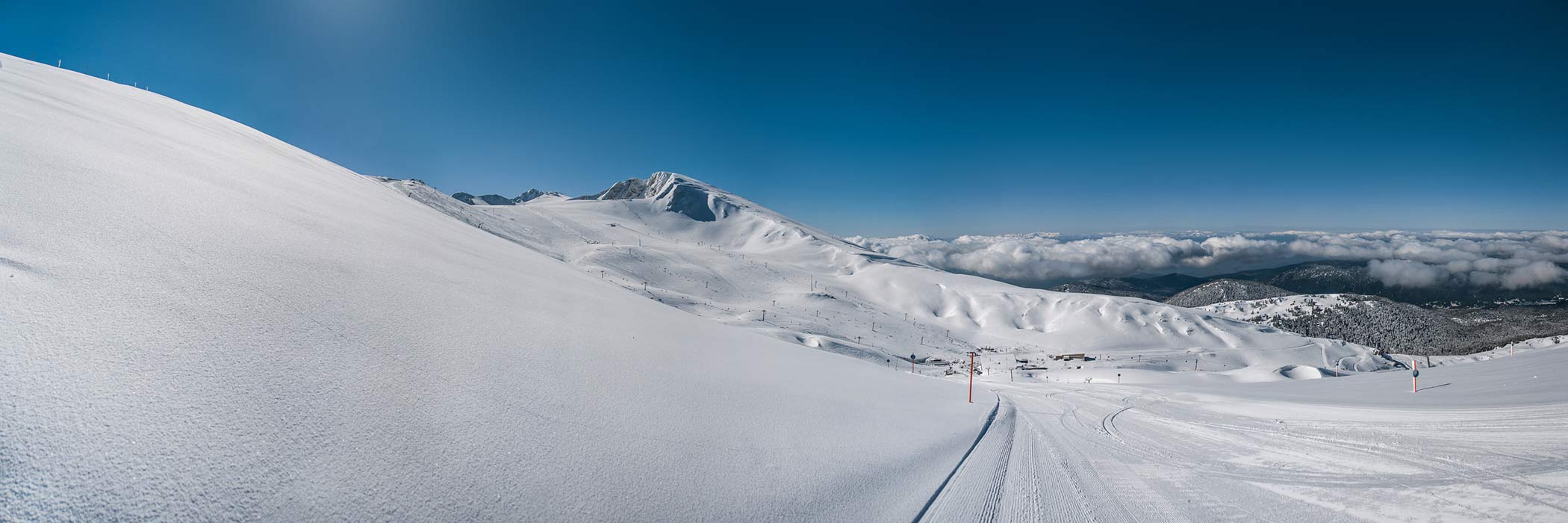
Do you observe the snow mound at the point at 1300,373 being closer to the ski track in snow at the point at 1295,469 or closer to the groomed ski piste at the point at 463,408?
the groomed ski piste at the point at 463,408

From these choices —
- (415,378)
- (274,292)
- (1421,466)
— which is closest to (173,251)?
(274,292)

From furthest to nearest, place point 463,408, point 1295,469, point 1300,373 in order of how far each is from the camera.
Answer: point 1300,373, point 1295,469, point 463,408

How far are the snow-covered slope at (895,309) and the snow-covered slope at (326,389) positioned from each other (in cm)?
4967

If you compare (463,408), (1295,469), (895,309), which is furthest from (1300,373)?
(895,309)

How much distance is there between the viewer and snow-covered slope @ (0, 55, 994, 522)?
80.7 inches

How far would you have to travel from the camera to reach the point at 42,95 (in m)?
7.95

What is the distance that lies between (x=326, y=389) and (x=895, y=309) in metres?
117

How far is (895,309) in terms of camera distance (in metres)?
116

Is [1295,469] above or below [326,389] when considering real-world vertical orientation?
below

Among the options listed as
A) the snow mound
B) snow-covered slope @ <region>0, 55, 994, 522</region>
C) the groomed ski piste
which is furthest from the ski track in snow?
the snow mound

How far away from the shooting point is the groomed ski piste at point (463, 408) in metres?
2.18

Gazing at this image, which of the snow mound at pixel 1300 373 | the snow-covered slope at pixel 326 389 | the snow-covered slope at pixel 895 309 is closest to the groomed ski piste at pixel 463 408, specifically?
the snow-covered slope at pixel 326 389

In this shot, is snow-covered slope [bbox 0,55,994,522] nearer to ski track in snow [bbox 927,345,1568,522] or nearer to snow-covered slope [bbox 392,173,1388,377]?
ski track in snow [bbox 927,345,1568,522]

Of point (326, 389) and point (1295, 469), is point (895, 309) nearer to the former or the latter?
point (1295, 469)
